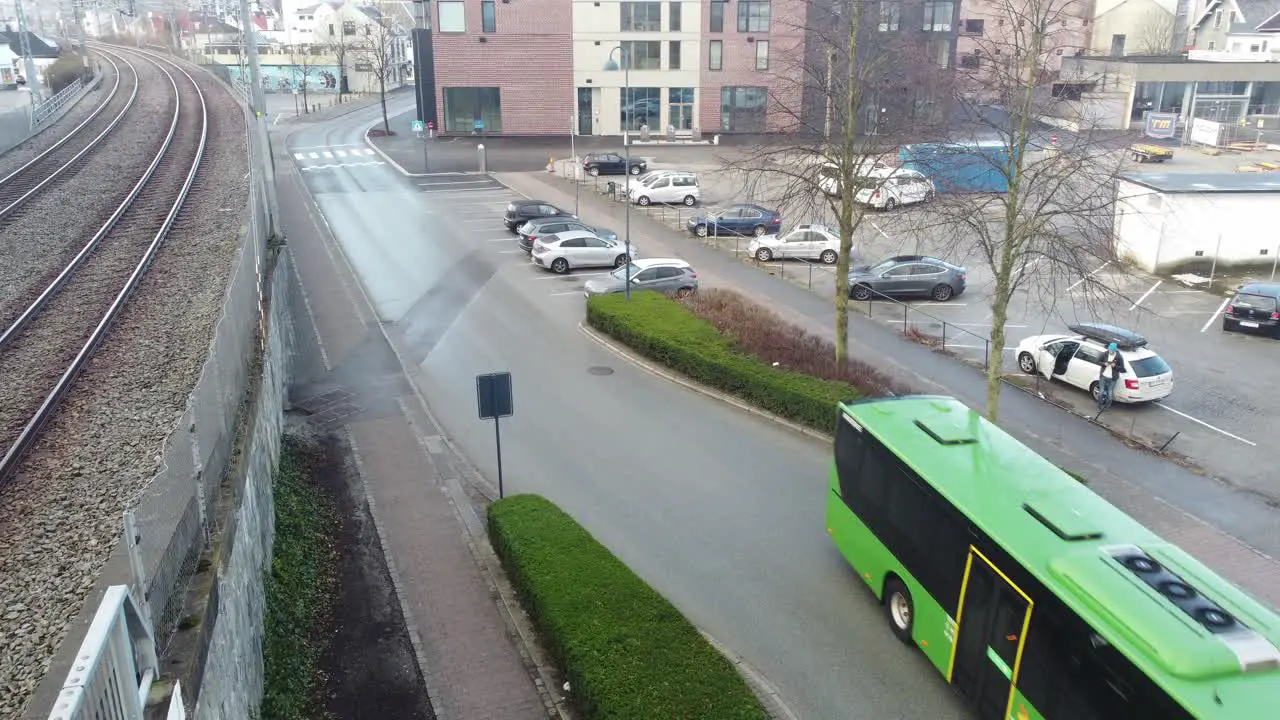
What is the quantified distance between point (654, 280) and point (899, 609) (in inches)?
663

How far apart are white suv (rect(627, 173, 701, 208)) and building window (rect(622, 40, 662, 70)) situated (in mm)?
23525

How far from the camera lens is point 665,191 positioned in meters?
43.8

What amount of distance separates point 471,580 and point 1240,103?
236 ft

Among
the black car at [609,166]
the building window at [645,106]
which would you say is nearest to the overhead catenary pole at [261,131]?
the black car at [609,166]

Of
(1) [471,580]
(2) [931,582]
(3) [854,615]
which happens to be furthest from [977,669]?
(1) [471,580]

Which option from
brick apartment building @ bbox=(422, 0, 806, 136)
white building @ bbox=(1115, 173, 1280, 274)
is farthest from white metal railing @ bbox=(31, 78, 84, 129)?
white building @ bbox=(1115, 173, 1280, 274)

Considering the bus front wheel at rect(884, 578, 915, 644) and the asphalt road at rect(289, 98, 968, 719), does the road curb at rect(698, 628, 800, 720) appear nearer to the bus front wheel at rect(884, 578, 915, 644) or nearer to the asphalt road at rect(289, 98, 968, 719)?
the asphalt road at rect(289, 98, 968, 719)

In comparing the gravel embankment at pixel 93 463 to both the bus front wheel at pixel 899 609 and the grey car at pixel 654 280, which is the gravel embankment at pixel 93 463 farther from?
the grey car at pixel 654 280

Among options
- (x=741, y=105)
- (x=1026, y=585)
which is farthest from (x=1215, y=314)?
(x=741, y=105)

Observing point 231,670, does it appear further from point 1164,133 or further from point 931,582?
point 1164,133

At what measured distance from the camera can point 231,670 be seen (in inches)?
334

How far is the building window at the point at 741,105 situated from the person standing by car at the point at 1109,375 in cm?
4771

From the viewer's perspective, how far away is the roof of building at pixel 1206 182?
31.5m

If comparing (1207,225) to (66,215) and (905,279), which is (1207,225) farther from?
(66,215)
